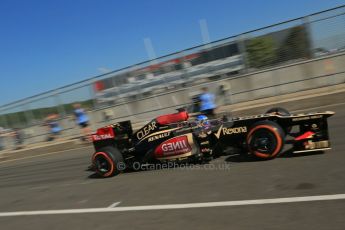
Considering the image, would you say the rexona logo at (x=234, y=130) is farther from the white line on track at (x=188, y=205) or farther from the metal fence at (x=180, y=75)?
the metal fence at (x=180, y=75)

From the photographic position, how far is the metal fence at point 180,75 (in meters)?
14.0

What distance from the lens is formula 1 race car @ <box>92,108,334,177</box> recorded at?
7148 mm

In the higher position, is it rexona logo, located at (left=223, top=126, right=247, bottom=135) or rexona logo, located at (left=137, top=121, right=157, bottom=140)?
rexona logo, located at (left=137, top=121, right=157, bottom=140)

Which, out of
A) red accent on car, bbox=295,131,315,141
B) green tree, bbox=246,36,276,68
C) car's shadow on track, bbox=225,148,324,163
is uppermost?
green tree, bbox=246,36,276,68

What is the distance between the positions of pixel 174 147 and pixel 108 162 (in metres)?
1.77

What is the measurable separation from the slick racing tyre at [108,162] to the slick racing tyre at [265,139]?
3.09 meters

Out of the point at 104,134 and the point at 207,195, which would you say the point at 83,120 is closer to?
the point at 104,134

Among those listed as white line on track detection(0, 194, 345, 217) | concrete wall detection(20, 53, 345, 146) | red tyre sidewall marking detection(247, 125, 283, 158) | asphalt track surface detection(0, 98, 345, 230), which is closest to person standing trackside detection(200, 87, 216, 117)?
concrete wall detection(20, 53, 345, 146)

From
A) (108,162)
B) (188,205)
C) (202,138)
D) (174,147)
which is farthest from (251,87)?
(188,205)

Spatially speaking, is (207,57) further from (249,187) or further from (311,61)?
(249,187)

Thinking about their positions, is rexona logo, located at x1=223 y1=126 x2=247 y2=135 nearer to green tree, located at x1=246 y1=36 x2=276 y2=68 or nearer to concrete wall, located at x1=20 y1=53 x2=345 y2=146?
concrete wall, located at x1=20 y1=53 x2=345 y2=146

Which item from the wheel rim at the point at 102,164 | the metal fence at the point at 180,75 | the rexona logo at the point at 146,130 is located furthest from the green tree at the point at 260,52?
the wheel rim at the point at 102,164

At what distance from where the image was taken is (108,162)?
8.88 meters

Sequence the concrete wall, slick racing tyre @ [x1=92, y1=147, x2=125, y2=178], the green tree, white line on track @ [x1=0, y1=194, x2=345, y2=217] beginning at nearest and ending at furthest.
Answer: white line on track @ [x1=0, y1=194, x2=345, y2=217], slick racing tyre @ [x1=92, y1=147, x2=125, y2=178], the concrete wall, the green tree
